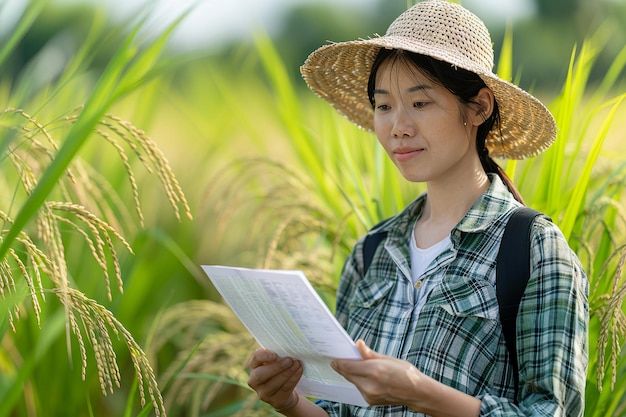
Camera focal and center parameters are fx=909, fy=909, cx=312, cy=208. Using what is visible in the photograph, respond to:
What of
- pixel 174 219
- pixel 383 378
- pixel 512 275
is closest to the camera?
pixel 383 378

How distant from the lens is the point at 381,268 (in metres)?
1.82

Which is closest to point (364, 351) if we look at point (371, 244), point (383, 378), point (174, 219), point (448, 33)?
point (383, 378)

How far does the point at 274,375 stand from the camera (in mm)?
1647

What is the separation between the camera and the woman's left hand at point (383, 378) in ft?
4.50

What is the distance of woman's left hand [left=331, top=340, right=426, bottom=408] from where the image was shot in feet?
4.50

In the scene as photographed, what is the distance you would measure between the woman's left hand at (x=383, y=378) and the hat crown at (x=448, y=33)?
591mm

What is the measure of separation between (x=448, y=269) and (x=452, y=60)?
0.38 meters

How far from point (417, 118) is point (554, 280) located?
1.30ft

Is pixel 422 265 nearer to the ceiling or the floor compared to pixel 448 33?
nearer to the floor

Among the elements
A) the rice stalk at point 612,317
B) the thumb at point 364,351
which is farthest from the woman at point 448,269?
the rice stalk at point 612,317

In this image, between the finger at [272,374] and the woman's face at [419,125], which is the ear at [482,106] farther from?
the finger at [272,374]

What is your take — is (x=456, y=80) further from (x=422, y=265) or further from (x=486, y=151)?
(x=422, y=265)

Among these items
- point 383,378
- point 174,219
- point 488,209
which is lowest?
point 174,219

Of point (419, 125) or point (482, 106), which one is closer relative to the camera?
point (419, 125)
